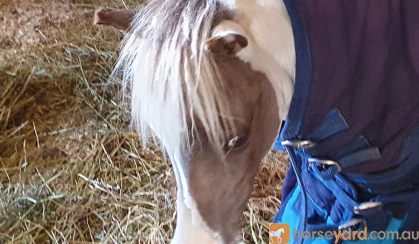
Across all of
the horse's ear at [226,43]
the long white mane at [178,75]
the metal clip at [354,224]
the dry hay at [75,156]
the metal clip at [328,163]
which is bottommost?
the dry hay at [75,156]

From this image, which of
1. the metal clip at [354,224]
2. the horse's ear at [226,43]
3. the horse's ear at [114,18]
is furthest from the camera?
the metal clip at [354,224]

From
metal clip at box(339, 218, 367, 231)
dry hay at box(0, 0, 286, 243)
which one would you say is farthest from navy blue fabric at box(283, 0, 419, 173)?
dry hay at box(0, 0, 286, 243)

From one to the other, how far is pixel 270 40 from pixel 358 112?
14 centimetres

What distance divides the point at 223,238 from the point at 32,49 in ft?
4.16

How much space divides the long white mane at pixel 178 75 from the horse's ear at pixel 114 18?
5 cm

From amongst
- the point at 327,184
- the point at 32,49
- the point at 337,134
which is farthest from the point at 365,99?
the point at 32,49

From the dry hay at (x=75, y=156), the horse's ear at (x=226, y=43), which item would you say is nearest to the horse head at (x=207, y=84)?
the horse's ear at (x=226, y=43)

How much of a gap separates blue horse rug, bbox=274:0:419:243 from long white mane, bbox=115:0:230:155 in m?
0.10

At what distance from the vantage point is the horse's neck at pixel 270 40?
71 centimetres

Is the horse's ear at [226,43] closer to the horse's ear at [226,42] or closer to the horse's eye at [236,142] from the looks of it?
the horse's ear at [226,42]

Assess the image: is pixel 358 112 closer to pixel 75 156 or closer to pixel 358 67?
pixel 358 67

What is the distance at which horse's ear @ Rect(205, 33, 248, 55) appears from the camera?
2.12 ft

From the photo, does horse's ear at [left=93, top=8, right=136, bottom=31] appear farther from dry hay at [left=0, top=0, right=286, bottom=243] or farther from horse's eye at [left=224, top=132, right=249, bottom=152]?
dry hay at [left=0, top=0, right=286, bottom=243]

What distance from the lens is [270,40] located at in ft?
2.35
